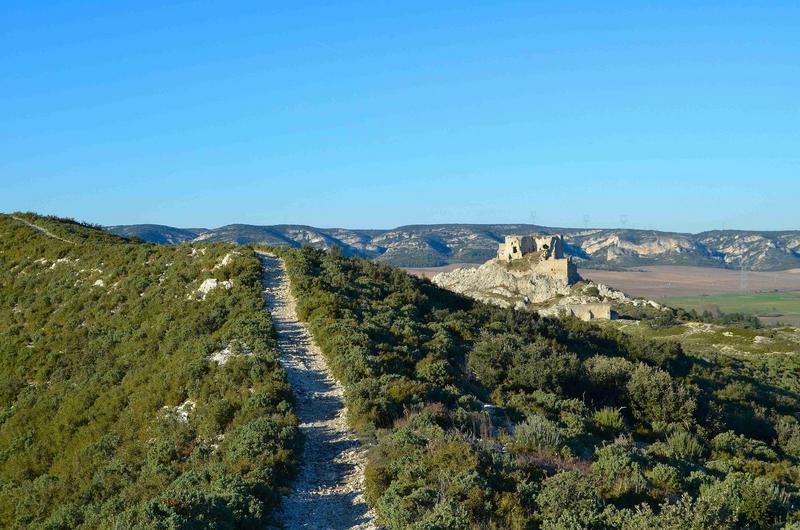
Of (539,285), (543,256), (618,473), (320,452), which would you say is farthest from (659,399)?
(543,256)

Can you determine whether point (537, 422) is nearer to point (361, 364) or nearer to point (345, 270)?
point (361, 364)

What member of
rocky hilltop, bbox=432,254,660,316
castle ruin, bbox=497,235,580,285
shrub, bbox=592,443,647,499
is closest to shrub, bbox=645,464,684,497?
shrub, bbox=592,443,647,499

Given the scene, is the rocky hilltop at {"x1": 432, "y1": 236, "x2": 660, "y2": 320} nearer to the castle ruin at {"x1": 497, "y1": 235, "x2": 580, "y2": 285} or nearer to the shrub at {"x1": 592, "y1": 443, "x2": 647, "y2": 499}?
the castle ruin at {"x1": 497, "y1": 235, "x2": 580, "y2": 285}

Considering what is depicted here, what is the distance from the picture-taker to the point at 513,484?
10.6 meters

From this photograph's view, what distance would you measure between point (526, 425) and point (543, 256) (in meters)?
75.7

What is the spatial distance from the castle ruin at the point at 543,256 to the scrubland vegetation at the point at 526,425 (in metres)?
50.2

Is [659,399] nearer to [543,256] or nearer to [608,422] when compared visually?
[608,422]

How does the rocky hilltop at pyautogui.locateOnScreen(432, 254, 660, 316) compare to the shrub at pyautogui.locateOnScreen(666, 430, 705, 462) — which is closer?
the shrub at pyautogui.locateOnScreen(666, 430, 705, 462)

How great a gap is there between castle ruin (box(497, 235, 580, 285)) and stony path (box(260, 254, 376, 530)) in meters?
64.7

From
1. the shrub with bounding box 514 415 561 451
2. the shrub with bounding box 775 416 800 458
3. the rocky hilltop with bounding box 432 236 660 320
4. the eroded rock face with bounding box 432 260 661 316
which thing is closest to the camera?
the shrub with bounding box 514 415 561 451

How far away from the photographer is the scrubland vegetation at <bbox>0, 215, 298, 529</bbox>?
11367 millimetres

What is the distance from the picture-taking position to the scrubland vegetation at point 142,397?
11.4m

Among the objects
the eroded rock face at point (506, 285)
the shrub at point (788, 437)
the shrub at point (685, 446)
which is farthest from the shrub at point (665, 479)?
the eroded rock face at point (506, 285)

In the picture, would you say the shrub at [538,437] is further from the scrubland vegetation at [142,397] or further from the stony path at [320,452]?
the scrubland vegetation at [142,397]
